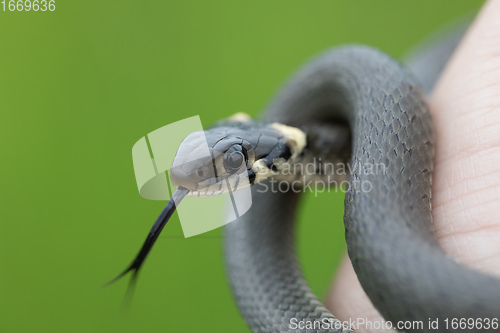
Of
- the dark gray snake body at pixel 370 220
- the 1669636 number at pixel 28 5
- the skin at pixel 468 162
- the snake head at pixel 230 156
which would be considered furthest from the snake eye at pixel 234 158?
the 1669636 number at pixel 28 5

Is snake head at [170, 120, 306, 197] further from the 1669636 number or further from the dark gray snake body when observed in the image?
the 1669636 number

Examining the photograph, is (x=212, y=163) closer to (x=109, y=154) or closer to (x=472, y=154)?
(x=472, y=154)

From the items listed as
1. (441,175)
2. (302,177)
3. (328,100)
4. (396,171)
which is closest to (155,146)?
(302,177)

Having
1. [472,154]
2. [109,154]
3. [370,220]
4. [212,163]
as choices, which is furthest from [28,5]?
[472,154]

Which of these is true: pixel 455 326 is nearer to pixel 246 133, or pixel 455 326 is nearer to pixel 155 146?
pixel 246 133

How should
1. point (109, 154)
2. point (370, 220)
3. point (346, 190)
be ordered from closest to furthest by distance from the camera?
point (370, 220), point (346, 190), point (109, 154)

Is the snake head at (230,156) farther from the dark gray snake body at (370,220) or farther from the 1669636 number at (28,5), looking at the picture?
the 1669636 number at (28,5)

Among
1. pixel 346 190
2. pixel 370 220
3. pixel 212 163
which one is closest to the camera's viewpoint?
pixel 370 220
